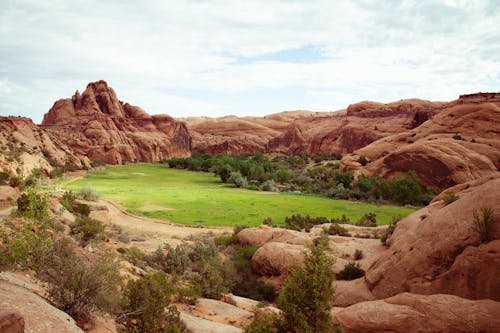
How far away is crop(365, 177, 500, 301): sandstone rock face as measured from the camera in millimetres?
8664

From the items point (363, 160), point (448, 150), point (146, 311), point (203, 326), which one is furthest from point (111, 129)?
point (146, 311)

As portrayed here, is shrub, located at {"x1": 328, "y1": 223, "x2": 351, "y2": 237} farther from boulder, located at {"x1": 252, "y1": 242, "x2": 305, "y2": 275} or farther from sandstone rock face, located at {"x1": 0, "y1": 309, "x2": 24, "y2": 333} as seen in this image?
sandstone rock face, located at {"x1": 0, "y1": 309, "x2": 24, "y2": 333}

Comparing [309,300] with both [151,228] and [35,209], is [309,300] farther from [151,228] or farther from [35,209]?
[151,228]

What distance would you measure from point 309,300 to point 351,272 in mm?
6686

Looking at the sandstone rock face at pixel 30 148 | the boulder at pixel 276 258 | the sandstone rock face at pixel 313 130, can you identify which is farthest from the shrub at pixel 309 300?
the sandstone rock face at pixel 313 130

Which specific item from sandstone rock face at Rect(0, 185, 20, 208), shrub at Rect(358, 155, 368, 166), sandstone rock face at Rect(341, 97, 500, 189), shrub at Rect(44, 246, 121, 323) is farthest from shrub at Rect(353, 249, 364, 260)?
shrub at Rect(358, 155, 368, 166)

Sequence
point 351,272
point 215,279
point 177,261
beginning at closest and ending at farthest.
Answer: point 215,279, point 351,272, point 177,261

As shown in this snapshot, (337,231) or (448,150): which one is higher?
(448,150)

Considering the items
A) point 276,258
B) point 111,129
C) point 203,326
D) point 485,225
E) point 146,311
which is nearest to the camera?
point 146,311

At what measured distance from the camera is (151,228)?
24766 mm

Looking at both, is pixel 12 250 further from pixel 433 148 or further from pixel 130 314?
pixel 433 148

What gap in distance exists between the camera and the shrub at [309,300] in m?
7.40

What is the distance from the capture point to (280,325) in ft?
25.5

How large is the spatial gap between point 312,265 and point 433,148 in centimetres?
3738
